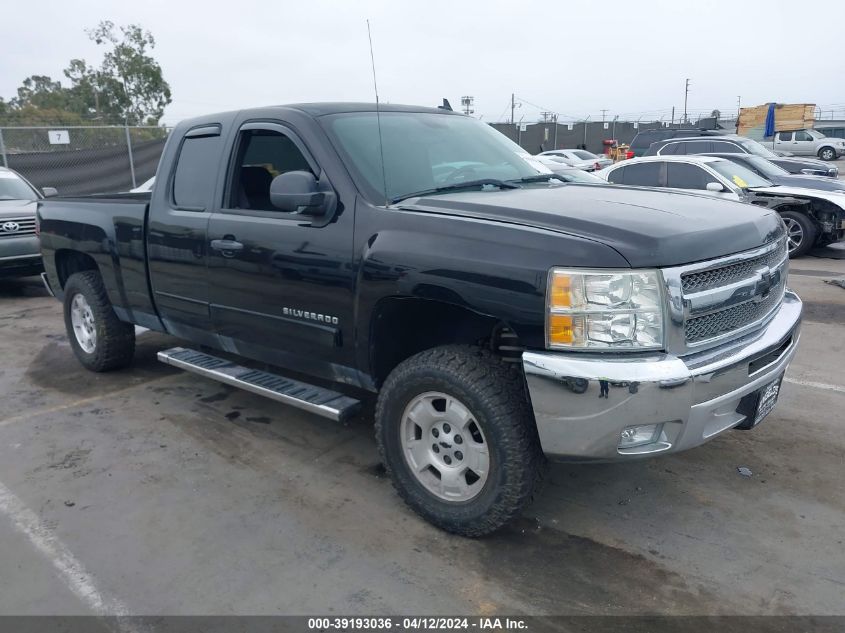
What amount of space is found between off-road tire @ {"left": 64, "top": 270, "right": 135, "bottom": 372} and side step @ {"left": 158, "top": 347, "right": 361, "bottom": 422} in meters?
0.95

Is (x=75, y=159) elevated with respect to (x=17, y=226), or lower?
elevated

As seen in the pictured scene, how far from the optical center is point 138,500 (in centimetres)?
368

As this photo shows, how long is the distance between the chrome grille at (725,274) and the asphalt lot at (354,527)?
120 cm

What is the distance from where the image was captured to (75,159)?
620 inches

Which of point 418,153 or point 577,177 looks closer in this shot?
point 418,153

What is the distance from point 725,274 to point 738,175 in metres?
8.87

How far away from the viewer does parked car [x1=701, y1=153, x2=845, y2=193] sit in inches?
429

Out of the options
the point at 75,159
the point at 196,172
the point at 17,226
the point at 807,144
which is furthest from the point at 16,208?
the point at 807,144

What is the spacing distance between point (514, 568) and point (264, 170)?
2782 mm

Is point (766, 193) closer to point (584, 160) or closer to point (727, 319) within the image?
point (727, 319)

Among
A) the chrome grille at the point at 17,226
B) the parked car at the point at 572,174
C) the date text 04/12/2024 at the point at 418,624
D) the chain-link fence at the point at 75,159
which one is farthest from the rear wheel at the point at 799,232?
the chain-link fence at the point at 75,159

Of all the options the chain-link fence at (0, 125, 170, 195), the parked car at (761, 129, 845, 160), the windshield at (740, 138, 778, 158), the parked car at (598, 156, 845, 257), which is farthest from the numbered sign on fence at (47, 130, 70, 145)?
the parked car at (761, 129, 845, 160)

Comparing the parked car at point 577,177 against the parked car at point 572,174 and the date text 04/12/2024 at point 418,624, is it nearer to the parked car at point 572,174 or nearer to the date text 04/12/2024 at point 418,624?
the parked car at point 572,174

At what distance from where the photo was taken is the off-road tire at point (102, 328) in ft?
17.9
